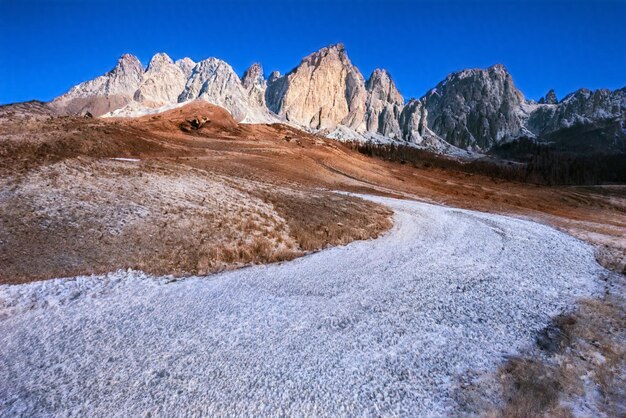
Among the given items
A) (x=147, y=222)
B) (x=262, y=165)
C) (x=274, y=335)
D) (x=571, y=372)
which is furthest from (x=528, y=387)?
(x=262, y=165)

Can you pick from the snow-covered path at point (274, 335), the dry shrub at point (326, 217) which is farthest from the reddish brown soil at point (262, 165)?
the snow-covered path at point (274, 335)

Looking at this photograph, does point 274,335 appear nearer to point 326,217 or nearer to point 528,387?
point 528,387

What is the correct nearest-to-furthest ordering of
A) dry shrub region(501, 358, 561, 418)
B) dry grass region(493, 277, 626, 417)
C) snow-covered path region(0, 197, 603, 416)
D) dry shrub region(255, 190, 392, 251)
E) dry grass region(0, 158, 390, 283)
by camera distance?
dry shrub region(501, 358, 561, 418), dry grass region(493, 277, 626, 417), snow-covered path region(0, 197, 603, 416), dry grass region(0, 158, 390, 283), dry shrub region(255, 190, 392, 251)

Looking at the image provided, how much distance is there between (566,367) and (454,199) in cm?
3310

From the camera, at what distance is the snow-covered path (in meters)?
6.88

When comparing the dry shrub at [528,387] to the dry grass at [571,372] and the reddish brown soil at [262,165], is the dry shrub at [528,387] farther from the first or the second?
the reddish brown soil at [262,165]

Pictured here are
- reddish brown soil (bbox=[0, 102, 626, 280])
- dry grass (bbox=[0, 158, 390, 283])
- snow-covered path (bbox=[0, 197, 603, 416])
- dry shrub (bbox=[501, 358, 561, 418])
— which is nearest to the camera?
dry shrub (bbox=[501, 358, 561, 418])

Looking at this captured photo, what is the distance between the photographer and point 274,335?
9.13 meters

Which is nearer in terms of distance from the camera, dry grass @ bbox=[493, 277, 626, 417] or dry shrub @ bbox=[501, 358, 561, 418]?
dry shrub @ bbox=[501, 358, 561, 418]

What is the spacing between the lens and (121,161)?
27.7 meters

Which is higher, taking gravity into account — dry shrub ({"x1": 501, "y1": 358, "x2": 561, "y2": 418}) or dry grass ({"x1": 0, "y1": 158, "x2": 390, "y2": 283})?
dry shrub ({"x1": 501, "y1": 358, "x2": 561, "y2": 418})

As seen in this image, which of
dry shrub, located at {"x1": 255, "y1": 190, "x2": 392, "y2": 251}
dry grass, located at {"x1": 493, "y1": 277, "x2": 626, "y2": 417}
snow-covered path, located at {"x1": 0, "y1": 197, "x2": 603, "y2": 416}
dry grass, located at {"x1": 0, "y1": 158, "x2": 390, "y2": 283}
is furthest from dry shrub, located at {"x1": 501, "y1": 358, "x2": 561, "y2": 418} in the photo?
dry shrub, located at {"x1": 255, "y1": 190, "x2": 392, "y2": 251}

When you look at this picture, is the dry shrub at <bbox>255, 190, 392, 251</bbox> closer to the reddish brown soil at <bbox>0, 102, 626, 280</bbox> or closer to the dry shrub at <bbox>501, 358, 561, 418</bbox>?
the reddish brown soil at <bbox>0, 102, 626, 280</bbox>

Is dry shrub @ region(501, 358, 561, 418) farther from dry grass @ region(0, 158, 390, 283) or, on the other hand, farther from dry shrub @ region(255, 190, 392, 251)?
dry shrub @ region(255, 190, 392, 251)
